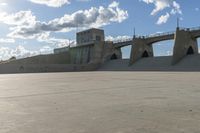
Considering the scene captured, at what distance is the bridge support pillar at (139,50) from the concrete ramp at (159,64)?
2182mm

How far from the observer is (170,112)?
7781 mm

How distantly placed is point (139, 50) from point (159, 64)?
12459 millimetres

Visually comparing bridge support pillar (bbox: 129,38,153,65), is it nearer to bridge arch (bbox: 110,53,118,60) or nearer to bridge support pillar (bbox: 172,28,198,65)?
bridge arch (bbox: 110,53,118,60)

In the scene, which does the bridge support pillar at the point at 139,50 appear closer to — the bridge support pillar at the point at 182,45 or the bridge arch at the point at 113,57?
the bridge arch at the point at 113,57

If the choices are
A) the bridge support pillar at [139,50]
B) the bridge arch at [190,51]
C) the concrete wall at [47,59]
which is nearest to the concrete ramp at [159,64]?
the bridge support pillar at [139,50]

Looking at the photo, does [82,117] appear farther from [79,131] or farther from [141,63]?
[141,63]

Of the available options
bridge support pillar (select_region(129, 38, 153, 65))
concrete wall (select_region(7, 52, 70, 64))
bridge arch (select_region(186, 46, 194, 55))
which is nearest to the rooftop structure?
concrete wall (select_region(7, 52, 70, 64))

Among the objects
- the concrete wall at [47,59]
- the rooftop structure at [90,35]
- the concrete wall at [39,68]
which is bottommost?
the concrete wall at [39,68]

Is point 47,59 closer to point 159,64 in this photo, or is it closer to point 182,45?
point 159,64

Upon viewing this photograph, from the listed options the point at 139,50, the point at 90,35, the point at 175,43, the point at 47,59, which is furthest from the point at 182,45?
the point at 90,35

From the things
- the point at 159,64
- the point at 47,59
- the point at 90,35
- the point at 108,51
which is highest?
the point at 90,35

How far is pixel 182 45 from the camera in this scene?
68000 millimetres

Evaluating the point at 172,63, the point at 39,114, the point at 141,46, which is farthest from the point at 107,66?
the point at 39,114

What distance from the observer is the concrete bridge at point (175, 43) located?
221 ft
